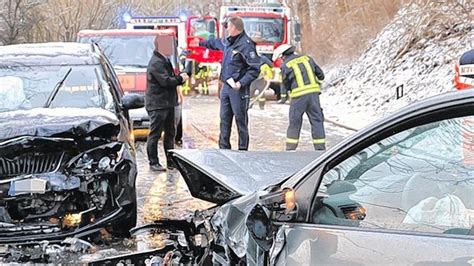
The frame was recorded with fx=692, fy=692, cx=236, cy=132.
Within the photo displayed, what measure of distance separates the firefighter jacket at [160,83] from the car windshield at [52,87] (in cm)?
200

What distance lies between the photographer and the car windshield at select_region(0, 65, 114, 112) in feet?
20.9

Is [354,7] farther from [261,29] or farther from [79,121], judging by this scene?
[79,121]

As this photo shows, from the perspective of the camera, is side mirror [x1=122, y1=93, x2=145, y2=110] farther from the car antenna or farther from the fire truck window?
the fire truck window

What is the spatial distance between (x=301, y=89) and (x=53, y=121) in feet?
14.0

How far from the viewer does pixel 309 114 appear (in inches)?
367

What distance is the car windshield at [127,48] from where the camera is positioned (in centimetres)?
1299

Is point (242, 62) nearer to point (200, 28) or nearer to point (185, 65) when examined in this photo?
point (185, 65)

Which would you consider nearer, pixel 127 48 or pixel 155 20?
pixel 127 48

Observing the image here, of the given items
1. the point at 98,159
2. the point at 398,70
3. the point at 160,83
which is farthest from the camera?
the point at 398,70

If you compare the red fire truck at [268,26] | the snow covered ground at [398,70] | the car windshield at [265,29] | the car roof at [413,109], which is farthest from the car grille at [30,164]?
the car windshield at [265,29]

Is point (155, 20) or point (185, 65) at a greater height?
point (155, 20)

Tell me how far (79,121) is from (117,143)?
0.34m

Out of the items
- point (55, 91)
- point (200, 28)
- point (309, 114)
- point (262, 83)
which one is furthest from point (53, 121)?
point (200, 28)

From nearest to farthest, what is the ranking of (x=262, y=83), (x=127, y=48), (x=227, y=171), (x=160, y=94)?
(x=227, y=171), (x=160, y=94), (x=127, y=48), (x=262, y=83)
